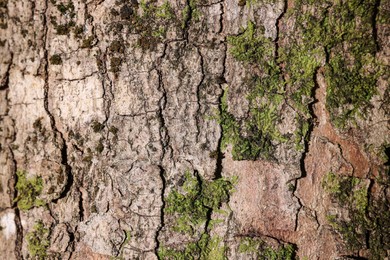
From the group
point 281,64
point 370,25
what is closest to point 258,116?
point 281,64

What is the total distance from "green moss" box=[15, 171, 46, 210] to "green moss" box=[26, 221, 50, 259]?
0.28 ft

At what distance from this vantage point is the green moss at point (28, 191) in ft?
5.45

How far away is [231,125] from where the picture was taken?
1569 millimetres

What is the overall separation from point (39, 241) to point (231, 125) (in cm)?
89

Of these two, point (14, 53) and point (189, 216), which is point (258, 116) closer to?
point (189, 216)

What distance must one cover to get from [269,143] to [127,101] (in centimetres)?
56

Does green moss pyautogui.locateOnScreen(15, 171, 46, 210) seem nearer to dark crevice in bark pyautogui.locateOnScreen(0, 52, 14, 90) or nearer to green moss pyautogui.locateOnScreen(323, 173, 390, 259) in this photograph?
dark crevice in bark pyautogui.locateOnScreen(0, 52, 14, 90)

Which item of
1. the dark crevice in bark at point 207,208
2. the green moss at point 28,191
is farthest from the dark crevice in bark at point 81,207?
the dark crevice in bark at point 207,208

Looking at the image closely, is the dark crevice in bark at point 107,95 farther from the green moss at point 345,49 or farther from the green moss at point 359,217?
the green moss at point 359,217

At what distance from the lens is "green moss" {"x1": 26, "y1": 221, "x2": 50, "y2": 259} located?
165 centimetres

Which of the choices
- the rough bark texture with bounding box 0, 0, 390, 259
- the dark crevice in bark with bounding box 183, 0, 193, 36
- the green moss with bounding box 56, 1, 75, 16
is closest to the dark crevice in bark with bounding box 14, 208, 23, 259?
the rough bark texture with bounding box 0, 0, 390, 259

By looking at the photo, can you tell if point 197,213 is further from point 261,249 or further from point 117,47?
point 117,47

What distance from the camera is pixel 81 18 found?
1599mm

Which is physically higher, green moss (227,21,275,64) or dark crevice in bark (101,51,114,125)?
green moss (227,21,275,64)
